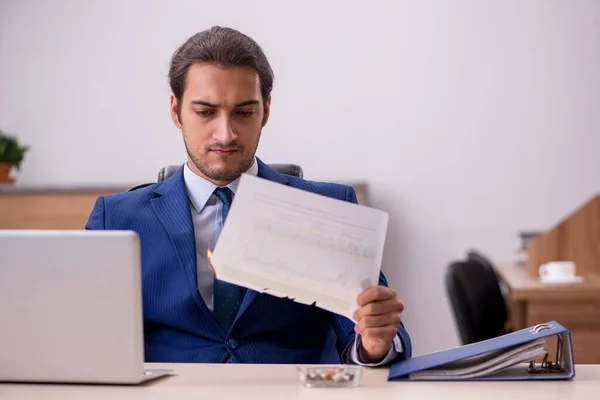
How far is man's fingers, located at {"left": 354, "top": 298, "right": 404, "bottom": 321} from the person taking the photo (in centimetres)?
148

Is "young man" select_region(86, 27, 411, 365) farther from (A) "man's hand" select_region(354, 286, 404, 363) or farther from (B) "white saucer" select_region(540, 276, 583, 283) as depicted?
(B) "white saucer" select_region(540, 276, 583, 283)

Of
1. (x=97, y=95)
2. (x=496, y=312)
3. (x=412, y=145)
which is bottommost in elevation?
(x=496, y=312)

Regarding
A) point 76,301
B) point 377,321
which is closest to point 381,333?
point 377,321

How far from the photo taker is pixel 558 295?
10.6 ft

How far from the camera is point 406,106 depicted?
495 cm

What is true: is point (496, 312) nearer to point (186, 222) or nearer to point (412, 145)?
point (412, 145)

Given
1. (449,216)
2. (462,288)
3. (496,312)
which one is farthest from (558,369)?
(449,216)

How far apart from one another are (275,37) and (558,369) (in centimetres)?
374

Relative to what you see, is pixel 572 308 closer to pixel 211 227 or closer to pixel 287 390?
pixel 211 227

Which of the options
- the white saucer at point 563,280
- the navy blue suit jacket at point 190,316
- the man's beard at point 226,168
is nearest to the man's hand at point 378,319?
the navy blue suit jacket at point 190,316

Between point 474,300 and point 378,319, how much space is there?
5.85 feet

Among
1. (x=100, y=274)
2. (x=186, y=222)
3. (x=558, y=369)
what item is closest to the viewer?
(x=100, y=274)

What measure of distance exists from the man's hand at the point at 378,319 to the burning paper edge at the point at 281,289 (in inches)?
1.0

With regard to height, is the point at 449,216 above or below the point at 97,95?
below
